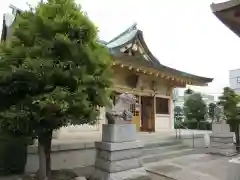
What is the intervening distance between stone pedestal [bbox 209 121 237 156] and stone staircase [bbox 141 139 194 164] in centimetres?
120

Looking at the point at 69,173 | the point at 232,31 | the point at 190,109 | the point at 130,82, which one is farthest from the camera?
the point at 190,109

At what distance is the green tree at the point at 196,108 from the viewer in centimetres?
2080

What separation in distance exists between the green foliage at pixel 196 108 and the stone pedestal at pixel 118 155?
15678 millimetres

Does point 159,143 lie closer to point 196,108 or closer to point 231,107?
point 231,107

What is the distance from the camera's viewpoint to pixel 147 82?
13086 mm


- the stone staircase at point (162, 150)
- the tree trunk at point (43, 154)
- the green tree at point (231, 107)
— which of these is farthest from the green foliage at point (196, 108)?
the tree trunk at point (43, 154)

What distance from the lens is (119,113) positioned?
608 centimetres

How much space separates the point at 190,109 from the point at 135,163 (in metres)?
16.2

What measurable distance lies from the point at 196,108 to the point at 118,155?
54.7 ft

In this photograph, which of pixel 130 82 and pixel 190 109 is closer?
pixel 130 82

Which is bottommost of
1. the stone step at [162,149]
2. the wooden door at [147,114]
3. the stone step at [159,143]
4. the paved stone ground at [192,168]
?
the paved stone ground at [192,168]

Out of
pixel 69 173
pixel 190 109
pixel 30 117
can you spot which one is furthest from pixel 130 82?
pixel 190 109

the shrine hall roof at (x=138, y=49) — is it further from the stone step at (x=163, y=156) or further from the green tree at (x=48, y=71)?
the green tree at (x=48, y=71)

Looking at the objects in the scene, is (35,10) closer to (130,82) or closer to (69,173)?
(69,173)
